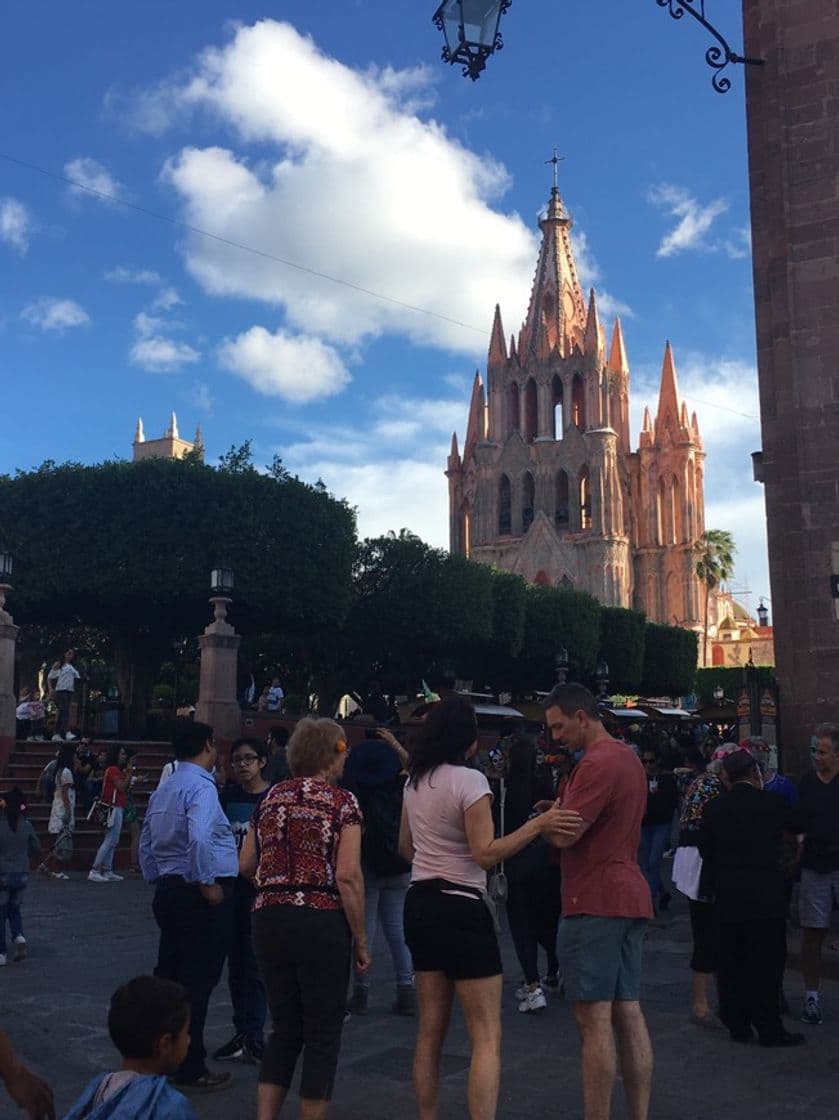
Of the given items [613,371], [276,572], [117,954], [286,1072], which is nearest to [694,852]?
[286,1072]

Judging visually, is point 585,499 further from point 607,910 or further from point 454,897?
point 454,897

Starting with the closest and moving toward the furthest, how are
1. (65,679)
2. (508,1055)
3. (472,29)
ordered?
(508,1055) → (472,29) → (65,679)

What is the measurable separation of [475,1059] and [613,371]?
267 feet

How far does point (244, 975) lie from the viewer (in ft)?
19.5

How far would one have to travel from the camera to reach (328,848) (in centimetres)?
445

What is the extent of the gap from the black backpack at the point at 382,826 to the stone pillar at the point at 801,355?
457cm

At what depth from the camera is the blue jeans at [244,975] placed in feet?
19.4

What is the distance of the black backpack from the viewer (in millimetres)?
7137

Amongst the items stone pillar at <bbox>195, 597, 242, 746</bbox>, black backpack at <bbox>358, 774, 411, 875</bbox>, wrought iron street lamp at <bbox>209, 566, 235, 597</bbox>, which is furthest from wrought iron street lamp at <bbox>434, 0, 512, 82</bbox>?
stone pillar at <bbox>195, 597, 242, 746</bbox>

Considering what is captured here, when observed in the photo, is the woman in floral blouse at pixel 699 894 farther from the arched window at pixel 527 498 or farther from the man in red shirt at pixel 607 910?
the arched window at pixel 527 498

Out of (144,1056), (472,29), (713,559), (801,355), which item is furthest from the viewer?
(713,559)

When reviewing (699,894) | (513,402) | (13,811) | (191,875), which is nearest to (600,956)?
(191,875)

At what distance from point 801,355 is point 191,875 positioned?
25.1ft

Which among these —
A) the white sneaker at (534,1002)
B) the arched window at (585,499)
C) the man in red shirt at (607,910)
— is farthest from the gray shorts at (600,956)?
the arched window at (585,499)
